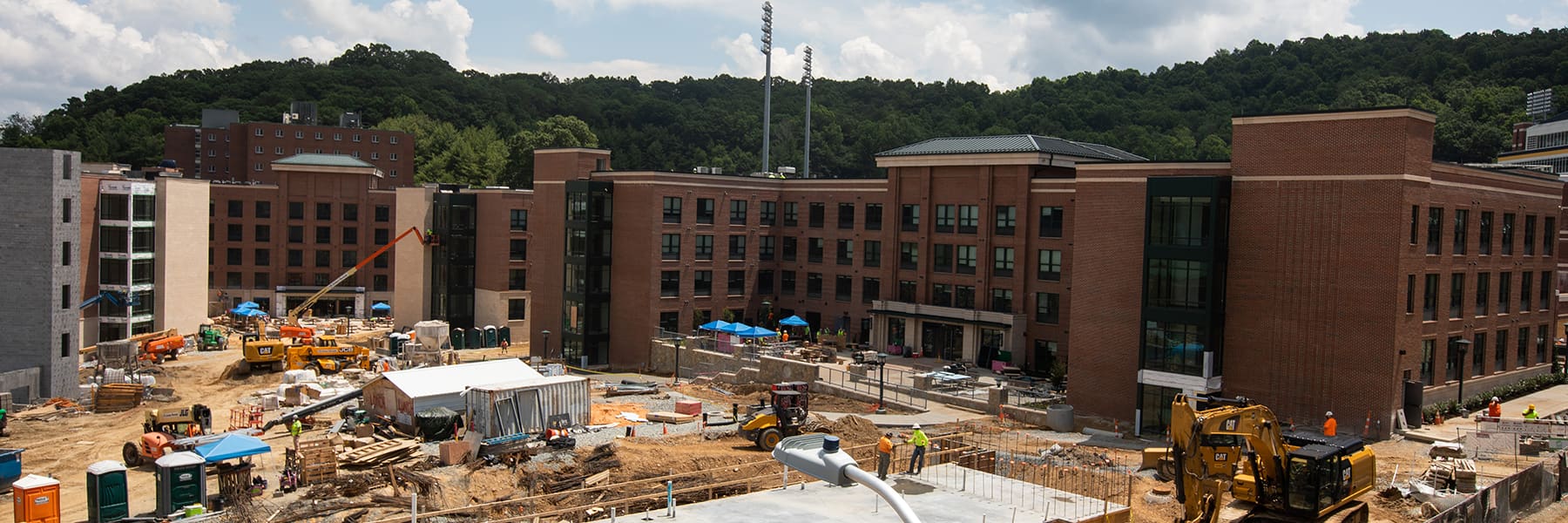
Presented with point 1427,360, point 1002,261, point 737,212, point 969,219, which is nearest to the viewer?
point 1427,360

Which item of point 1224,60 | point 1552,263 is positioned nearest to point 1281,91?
point 1224,60

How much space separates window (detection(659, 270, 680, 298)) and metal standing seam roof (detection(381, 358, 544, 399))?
17825mm

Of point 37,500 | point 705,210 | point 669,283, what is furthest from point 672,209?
point 37,500

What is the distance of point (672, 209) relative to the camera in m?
68.9

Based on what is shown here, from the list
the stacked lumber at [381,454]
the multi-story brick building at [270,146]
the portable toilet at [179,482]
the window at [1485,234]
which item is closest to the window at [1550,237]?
the window at [1485,234]

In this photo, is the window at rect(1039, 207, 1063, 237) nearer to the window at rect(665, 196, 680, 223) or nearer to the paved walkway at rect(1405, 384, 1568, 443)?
the paved walkway at rect(1405, 384, 1568, 443)

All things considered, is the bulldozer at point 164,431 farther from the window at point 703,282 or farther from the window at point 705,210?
the window at point 705,210

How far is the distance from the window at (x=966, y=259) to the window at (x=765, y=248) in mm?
14886

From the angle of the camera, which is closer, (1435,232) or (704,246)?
(1435,232)

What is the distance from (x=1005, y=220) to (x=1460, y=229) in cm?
2207

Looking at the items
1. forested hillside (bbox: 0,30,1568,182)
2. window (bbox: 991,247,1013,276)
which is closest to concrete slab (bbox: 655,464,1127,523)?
window (bbox: 991,247,1013,276)

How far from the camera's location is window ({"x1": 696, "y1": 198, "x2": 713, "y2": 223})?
231 ft

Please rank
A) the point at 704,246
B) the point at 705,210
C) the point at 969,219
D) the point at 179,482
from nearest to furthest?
the point at 179,482 < the point at 969,219 < the point at 705,210 < the point at 704,246

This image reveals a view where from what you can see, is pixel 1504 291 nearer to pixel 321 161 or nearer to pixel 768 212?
pixel 768 212
